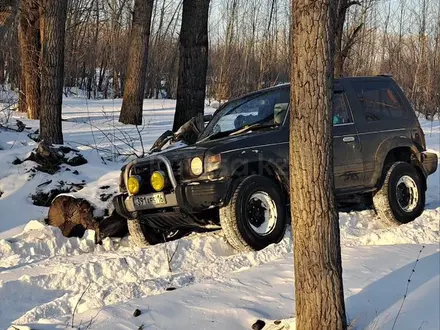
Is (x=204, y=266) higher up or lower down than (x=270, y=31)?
lower down

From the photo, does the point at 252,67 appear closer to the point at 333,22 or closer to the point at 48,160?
the point at 48,160

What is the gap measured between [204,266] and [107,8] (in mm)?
34586

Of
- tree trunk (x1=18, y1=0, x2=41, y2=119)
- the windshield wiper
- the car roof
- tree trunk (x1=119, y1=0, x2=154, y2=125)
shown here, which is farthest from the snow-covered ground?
tree trunk (x1=18, y1=0, x2=41, y2=119)

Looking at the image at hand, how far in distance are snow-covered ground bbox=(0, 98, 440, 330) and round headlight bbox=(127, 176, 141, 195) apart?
0.65m

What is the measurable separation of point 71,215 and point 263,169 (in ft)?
8.54

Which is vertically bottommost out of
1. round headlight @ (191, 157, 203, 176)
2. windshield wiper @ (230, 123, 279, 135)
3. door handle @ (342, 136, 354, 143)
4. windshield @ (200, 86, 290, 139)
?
round headlight @ (191, 157, 203, 176)

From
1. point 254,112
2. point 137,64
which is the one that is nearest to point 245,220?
point 254,112

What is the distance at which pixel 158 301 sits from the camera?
445cm

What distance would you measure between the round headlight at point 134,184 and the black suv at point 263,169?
1 centimetres

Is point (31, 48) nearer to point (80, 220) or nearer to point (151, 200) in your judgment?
point (80, 220)

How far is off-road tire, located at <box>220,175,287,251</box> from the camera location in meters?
6.03

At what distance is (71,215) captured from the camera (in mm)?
7426

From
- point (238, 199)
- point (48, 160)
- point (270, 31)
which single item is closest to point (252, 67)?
point (270, 31)

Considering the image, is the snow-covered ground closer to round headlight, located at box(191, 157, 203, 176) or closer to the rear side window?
round headlight, located at box(191, 157, 203, 176)
